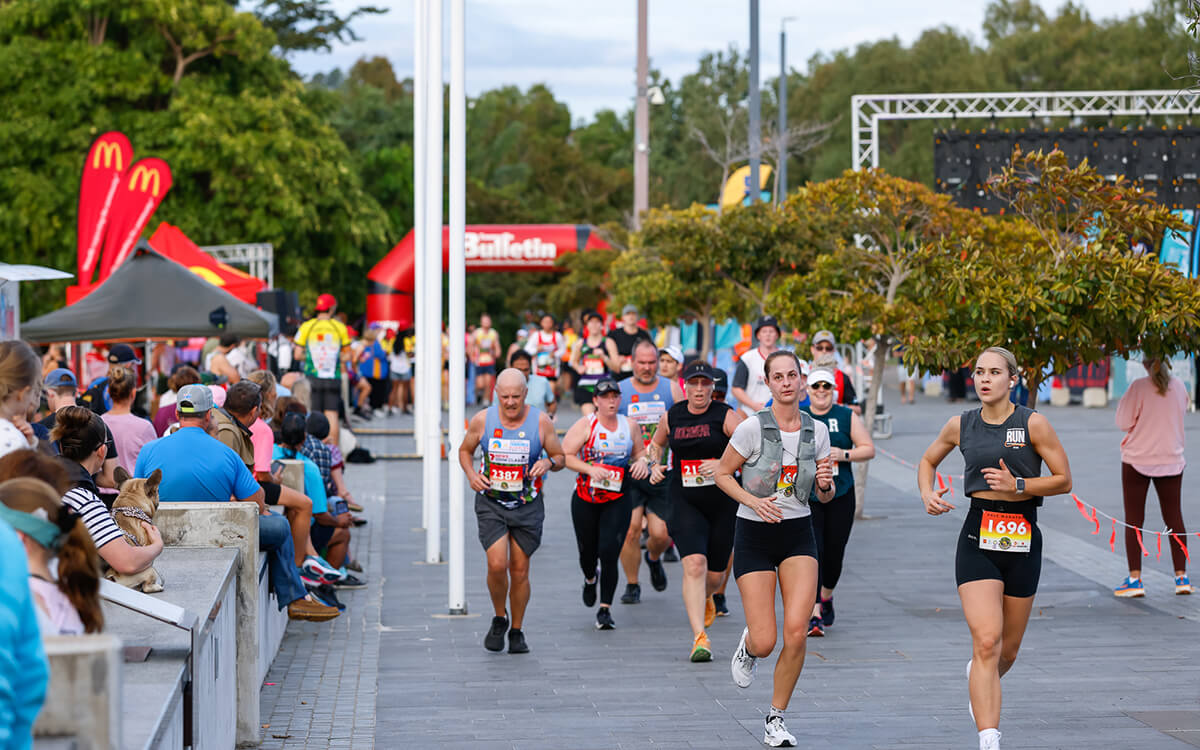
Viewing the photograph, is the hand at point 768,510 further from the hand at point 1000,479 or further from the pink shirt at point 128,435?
the pink shirt at point 128,435

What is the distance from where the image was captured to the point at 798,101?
240 feet

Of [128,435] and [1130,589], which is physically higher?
[128,435]

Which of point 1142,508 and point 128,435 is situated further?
point 1142,508

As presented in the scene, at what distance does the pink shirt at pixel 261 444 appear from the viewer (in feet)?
31.8

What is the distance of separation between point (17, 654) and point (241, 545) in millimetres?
3817

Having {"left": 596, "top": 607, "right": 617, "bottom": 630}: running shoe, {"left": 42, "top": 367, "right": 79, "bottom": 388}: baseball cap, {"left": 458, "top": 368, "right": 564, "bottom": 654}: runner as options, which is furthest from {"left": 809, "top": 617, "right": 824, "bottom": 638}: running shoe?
{"left": 42, "top": 367, "right": 79, "bottom": 388}: baseball cap

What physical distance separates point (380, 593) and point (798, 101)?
64741 millimetres

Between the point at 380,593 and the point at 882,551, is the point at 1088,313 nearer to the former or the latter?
the point at 882,551

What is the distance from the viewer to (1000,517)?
6391mm

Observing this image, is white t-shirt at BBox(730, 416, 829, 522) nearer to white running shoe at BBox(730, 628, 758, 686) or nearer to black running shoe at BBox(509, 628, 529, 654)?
white running shoe at BBox(730, 628, 758, 686)

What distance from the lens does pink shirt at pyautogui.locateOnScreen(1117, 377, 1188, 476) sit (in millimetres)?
10594

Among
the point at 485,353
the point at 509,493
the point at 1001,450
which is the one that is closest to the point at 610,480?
the point at 509,493

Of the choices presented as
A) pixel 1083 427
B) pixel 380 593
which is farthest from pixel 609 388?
pixel 1083 427

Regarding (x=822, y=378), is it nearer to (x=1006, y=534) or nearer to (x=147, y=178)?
(x=1006, y=534)
